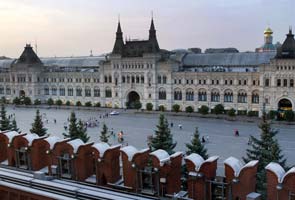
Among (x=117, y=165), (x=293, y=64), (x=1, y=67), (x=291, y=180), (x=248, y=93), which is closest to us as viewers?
(x=291, y=180)

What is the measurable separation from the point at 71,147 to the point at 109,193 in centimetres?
328

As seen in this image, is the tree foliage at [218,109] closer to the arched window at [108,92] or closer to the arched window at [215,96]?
the arched window at [215,96]

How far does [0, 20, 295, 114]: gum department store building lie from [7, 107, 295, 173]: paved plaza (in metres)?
8.36

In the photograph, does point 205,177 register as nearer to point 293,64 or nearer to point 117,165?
point 117,165

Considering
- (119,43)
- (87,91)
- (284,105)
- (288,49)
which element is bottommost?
(284,105)

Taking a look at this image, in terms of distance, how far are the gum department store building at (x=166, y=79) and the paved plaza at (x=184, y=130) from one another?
8362mm

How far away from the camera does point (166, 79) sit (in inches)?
2980

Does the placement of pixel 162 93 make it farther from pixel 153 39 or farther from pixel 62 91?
pixel 62 91

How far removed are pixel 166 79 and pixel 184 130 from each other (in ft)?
82.0

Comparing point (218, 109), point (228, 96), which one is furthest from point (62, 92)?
point (218, 109)

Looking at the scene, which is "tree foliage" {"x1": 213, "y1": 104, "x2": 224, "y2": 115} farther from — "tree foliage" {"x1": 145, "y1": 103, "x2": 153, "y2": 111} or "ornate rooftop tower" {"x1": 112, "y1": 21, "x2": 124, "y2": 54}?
"ornate rooftop tower" {"x1": 112, "y1": 21, "x2": 124, "y2": 54}

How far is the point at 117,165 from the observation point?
14453mm

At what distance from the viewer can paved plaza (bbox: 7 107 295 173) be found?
40.4 meters

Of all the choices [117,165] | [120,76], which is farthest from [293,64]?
[117,165]
